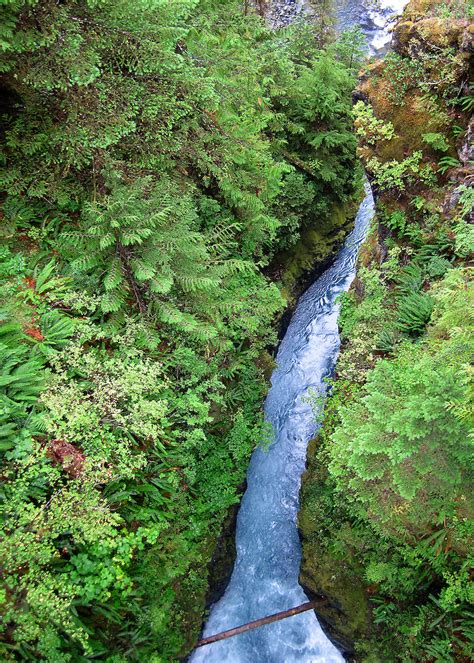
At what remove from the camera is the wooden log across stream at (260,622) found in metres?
8.02

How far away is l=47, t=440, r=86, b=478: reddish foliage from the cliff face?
12.8ft

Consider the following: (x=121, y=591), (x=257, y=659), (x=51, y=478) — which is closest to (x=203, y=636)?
Answer: (x=257, y=659)

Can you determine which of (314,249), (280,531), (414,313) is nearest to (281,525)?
(280,531)

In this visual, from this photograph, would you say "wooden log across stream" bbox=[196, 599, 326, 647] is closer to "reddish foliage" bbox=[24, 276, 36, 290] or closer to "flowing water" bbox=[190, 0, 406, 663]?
"flowing water" bbox=[190, 0, 406, 663]

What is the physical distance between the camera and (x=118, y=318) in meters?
7.00

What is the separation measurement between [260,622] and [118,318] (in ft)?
23.0

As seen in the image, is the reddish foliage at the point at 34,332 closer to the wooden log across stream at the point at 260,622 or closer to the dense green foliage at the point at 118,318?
the dense green foliage at the point at 118,318

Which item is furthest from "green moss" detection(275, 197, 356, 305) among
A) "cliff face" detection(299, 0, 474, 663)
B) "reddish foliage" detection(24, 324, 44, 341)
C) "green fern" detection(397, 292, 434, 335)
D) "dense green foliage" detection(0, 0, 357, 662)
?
"reddish foliage" detection(24, 324, 44, 341)

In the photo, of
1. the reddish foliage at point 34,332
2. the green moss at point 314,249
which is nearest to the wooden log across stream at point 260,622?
the reddish foliage at point 34,332

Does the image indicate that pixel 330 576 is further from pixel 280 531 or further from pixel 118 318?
pixel 118 318

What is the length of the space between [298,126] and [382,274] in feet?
20.1

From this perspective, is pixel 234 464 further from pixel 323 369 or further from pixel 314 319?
pixel 314 319

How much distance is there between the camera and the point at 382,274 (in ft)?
33.1

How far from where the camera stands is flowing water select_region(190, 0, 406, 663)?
28.0ft
